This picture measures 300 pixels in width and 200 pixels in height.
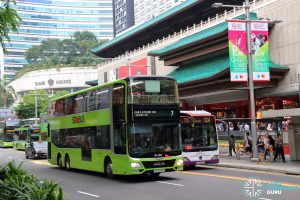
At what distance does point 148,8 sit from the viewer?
111 metres

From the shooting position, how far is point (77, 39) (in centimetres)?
15712

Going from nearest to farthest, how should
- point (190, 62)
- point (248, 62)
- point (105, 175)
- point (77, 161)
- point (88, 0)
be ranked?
point (105, 175) < point (77, 161) < point (248, 62) < point (190, 62) < point (88, 0)

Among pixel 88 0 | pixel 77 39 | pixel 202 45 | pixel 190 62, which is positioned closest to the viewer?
pixel 202 45

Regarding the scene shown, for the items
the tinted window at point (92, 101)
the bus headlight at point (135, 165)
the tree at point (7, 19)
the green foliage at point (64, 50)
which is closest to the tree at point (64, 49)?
the green foliage at point (64, 50)

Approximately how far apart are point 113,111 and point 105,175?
3.45 meters

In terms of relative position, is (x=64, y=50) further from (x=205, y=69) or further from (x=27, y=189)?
(x=27, y=189)

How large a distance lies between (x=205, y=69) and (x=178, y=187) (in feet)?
98.0

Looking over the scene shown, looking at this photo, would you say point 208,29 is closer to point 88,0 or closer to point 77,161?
point 77,161

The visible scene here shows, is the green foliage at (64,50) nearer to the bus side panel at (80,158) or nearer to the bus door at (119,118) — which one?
the bus side panel at (80,158)

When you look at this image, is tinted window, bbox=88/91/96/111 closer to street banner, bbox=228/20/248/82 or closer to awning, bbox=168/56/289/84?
street banner, bbox=228/20/248/82

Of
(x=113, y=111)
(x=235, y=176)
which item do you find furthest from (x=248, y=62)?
(x=113, y=111)

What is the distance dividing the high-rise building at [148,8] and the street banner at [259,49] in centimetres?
7165

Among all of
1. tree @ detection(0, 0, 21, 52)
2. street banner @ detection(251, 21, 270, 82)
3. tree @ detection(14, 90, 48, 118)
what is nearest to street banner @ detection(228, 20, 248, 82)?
A: street banner @ detection(251, 21, 270, 82)

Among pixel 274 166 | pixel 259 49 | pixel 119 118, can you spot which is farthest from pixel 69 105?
pixel 259 49
